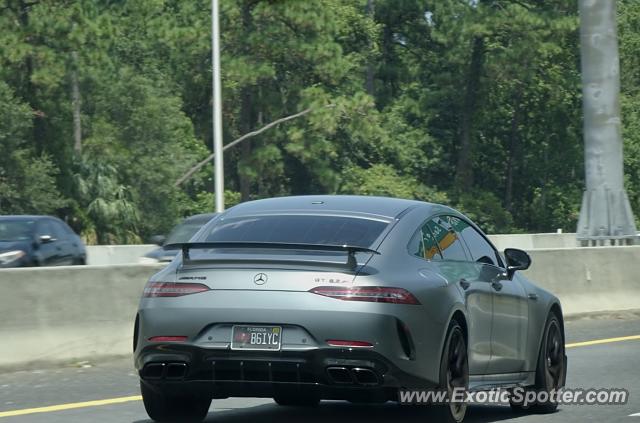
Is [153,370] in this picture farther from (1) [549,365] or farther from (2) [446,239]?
(1) [549,365]

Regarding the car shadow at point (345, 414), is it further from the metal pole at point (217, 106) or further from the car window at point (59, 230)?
the metal pole at point (217, 106)

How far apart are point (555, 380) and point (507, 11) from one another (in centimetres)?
5878

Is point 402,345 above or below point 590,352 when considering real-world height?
above

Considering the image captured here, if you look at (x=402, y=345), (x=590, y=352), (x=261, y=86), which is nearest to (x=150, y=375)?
(x=402, y=345)

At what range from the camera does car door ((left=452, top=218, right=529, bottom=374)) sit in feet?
32.2

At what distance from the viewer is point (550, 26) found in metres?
67.6

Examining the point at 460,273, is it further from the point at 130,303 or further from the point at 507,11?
the point at 507,11

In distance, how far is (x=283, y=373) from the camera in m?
8.30

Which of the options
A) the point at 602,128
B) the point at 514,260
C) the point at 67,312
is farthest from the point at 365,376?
the point at 602,128

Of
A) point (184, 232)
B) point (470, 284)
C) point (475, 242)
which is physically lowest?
point (184, 232)

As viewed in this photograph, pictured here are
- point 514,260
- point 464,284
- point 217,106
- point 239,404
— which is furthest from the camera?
point 217,106

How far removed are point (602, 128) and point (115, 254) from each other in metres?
17.4

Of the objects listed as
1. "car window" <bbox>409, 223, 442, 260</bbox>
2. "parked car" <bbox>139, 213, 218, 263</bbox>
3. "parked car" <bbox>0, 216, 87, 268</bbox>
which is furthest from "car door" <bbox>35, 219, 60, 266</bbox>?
"car window" <bbox>409, 223, 442, 260</bbox>

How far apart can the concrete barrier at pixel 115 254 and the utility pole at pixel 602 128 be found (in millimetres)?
16279
